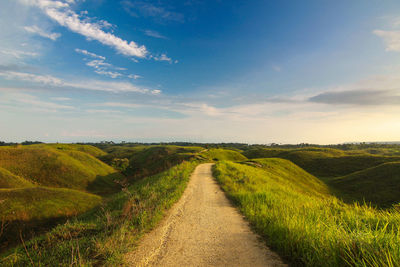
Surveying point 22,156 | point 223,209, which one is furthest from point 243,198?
point 22,156

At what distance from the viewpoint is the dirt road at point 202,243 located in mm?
4461

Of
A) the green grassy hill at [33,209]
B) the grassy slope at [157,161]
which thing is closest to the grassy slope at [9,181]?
the green grassy hill at [33,209]

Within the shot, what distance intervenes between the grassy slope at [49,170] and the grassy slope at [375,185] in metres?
70.9

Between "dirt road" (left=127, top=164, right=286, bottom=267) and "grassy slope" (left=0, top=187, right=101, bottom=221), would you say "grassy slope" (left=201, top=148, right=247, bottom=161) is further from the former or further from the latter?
"dirt road" (left=127, top=164, right=286, bottom=267)

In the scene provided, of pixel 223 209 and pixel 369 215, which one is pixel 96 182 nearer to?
pixel 223 209

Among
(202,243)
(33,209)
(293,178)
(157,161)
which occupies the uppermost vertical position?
(202,243)

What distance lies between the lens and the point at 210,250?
505 centimetres

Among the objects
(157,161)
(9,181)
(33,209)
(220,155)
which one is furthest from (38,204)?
(157,161)

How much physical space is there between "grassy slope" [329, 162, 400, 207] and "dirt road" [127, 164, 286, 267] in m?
46.0

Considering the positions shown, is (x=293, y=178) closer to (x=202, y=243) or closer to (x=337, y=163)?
(x=202, y=243)

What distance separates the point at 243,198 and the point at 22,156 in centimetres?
6909

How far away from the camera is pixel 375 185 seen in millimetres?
43906

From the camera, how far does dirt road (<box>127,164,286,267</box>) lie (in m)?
4.46

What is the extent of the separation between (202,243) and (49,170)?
206 ft
